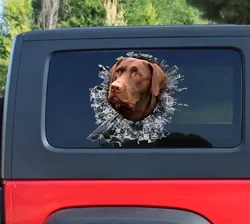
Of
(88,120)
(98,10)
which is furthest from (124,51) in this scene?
(98,10)

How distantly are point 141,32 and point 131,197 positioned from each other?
722 millimetres

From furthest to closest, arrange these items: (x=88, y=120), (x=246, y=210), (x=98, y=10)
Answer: (x=98, y=10) < (x=88, y=120) < (x=246, y=210)

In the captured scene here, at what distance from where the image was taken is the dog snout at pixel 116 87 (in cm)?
224

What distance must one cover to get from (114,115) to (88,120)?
0.39ft

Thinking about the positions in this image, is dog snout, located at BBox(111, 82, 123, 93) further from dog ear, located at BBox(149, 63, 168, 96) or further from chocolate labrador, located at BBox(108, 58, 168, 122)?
dog ear, located at BBox(149, 63, 168, 96)

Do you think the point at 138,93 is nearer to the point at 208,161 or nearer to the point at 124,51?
the point at 124,51

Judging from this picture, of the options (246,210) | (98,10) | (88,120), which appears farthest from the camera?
(98,10)

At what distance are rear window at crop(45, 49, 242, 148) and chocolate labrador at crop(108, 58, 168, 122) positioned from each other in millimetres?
53

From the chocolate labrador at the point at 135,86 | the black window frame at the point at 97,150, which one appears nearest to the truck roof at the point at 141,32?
the black window frame at the point at 97,150

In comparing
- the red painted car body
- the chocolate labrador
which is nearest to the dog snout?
the chocolate labrador

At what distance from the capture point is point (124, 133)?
223 cm

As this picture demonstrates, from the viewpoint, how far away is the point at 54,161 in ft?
7.20

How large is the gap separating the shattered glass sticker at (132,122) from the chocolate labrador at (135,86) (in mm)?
20

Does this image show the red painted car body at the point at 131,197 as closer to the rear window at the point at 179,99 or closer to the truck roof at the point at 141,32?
the rear window at the point at 179,99
